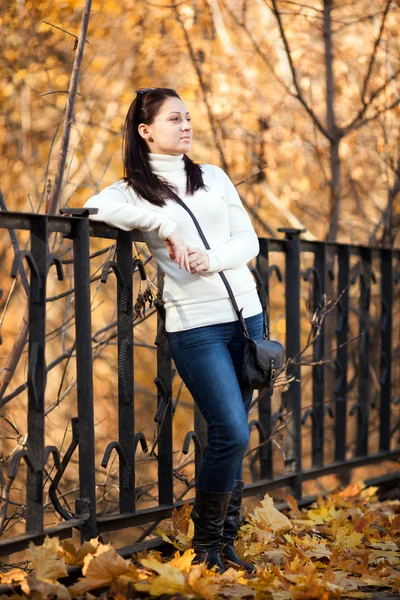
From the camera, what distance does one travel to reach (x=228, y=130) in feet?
30.2

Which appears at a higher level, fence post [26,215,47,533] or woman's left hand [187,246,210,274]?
woman's left hand [187,246,210,274]

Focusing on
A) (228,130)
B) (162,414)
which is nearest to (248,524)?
(162,414)

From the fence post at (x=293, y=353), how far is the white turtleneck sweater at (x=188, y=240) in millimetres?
1337

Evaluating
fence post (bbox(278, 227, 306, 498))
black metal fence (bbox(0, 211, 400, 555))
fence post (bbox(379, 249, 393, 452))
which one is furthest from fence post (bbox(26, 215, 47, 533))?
fence post (bbox(379, 249, 393, 452))

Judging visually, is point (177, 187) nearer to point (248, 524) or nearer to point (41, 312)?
point (41, 312)

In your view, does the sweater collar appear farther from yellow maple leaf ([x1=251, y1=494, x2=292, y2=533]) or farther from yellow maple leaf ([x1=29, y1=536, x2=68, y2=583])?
yellow maple leaf ([x1=251, y1=494, x2=292, y2=533])

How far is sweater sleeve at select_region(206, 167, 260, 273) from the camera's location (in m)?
3.48

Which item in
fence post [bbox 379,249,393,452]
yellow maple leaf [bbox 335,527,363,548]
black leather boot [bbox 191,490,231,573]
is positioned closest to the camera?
black leather boot [bbox 191,490,231,573]

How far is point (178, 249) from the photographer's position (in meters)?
3.36

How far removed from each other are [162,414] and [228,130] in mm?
5703

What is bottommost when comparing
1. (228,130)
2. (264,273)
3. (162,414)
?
(162,414)

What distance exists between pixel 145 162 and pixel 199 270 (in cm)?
56

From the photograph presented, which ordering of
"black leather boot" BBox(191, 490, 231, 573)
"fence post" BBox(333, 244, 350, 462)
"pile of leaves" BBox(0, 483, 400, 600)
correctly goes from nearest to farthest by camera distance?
"pile of leaves" BBox(0, 483, 400, 600)
"black leather boot" BBox(191, 490, 231, 573)
"fence post" BBox(333, 244, 350, 462)

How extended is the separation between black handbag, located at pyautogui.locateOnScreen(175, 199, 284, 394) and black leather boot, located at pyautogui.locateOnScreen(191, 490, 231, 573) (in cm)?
47
